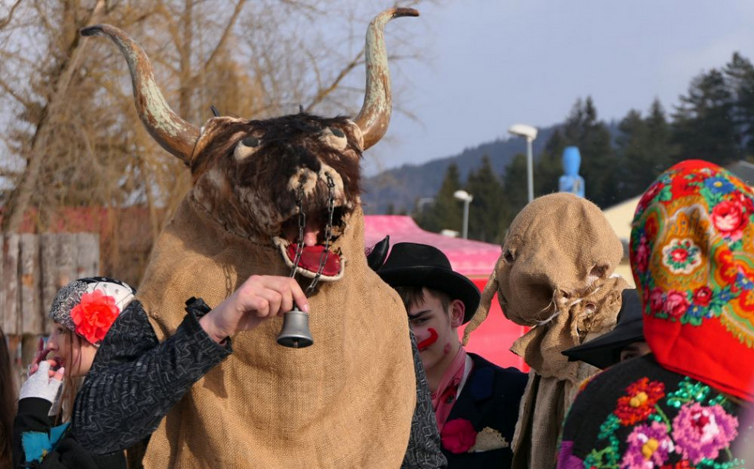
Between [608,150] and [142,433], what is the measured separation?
77.9 metres

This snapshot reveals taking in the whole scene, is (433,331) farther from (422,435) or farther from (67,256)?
(67,256)

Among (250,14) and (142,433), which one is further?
(250,14)

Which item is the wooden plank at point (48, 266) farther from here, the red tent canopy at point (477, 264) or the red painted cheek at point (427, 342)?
the red painted cheek at point (427, 342)

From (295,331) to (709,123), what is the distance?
205 feet

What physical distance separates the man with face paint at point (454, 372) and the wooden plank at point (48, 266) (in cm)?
774

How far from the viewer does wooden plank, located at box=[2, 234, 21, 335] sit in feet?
35.8

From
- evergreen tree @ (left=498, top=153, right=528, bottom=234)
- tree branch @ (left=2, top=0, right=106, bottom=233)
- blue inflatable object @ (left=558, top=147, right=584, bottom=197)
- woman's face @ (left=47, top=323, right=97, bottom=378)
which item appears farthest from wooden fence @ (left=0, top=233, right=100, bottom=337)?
evergreen tree @ (left=498, top=153, right=528, bottom=234)

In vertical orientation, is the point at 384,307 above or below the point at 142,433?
above

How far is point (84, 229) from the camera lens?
13.0 m

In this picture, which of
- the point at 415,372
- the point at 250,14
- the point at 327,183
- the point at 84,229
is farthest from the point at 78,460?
the point at 250,14

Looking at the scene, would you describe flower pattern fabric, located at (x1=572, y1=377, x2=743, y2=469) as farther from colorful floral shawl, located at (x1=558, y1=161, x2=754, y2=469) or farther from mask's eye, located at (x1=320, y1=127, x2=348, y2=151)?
mask's eye, located at (x1=320, y1=127, x2=348, y2=151)

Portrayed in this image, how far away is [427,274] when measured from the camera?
415 centimetres

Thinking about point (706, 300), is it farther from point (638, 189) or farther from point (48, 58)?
point (638, 189)

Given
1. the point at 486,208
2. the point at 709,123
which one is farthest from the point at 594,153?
the point at 709,123
